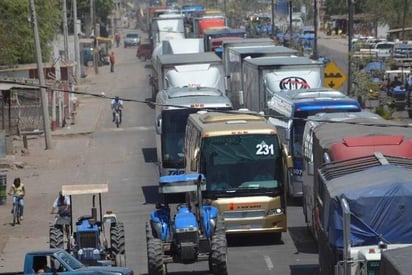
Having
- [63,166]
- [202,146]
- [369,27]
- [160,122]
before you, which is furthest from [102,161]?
[369,27]

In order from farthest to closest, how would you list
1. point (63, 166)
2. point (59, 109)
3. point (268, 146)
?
point (59, 109) < point (63, 166) < point (268, 146)

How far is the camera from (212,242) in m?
21.5

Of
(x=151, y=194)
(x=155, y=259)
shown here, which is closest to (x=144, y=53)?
(x=151, y=194)

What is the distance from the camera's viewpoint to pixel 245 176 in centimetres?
2527

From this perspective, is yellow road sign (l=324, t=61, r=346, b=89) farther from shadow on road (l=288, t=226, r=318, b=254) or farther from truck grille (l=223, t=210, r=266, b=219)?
truck grille (l=223, t=210, r=266, b=219)

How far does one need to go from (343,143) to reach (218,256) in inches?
134

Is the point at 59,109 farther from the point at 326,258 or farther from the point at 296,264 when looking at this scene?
the point at 326,258

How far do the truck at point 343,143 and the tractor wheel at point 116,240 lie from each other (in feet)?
12.8

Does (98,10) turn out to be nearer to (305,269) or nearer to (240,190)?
(240,190)

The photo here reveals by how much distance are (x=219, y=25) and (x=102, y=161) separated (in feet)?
162

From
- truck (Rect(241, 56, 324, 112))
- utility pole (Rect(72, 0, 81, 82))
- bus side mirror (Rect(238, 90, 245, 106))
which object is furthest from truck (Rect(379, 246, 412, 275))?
utility pole (Rect(72, 0, 81, 82))

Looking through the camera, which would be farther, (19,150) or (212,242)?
(19,150)

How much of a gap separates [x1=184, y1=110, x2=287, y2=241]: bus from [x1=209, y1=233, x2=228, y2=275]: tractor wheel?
11.4 ft

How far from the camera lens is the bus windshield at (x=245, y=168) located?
82.7 ft
